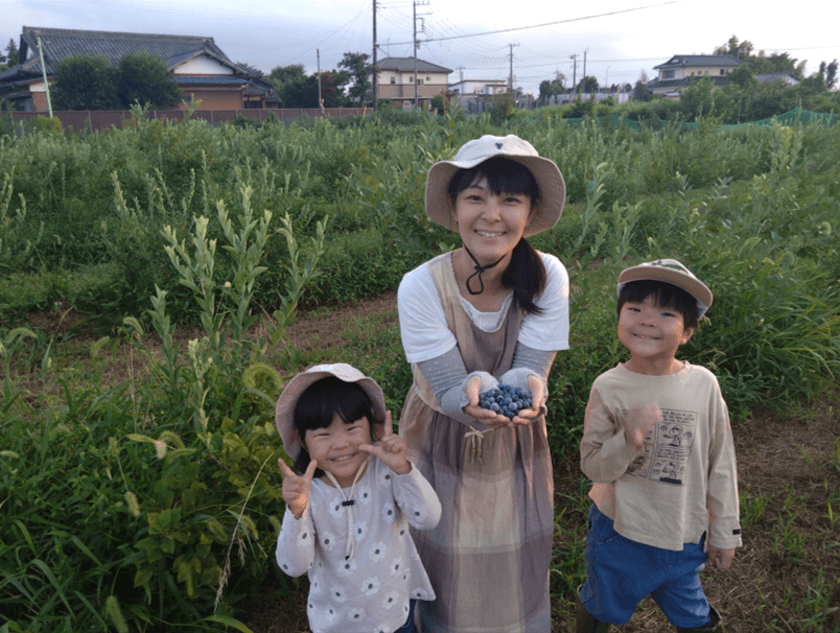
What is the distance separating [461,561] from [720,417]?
0.81 m

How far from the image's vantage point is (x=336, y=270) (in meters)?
5.06

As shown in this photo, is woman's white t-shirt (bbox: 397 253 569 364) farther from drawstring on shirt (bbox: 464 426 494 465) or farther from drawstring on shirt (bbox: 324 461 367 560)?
drawstring on shirt (bbox: 324 461 367 560)

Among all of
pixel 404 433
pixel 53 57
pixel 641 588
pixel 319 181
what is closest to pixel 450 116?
pixel 404 433

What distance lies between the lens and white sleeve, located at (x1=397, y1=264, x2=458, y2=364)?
158 centimetres

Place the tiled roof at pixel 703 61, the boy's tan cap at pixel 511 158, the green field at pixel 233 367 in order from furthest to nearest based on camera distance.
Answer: the tiled roof at pixel 703 61 < the green field at pixel 233 367 < the boy's tan cap at pixel 511 158

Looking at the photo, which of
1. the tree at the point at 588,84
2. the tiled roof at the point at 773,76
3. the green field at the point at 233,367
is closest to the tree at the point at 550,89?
the tree at the point at 588,84

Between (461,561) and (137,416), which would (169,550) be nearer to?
(137,416)

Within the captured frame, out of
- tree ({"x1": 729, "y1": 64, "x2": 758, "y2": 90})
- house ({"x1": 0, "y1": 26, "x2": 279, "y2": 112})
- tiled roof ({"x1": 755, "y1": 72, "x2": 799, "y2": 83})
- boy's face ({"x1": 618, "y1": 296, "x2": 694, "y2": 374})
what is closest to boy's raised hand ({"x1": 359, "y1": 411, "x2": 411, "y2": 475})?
boy's face ({"x1": 618, "y1": 296, "x2": 694, "y2": 374})

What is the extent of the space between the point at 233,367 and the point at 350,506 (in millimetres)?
1173

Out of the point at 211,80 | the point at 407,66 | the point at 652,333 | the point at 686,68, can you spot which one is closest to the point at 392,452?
the point at 652,333

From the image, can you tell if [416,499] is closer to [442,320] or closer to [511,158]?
[442,320]

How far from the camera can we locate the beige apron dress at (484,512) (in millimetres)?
1588

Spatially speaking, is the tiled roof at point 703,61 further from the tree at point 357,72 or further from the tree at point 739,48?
the tree at point 357,72

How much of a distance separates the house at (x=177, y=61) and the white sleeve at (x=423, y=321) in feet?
120
